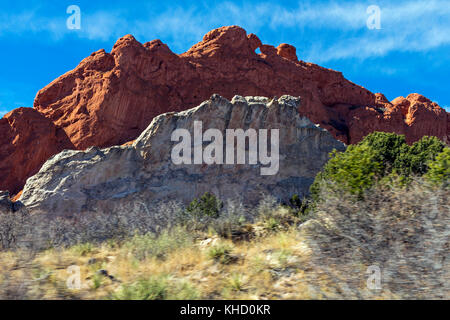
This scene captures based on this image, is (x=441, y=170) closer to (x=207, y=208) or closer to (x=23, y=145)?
(x=207, y=208)

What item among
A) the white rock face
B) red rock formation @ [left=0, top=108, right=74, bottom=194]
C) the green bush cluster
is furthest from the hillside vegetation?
red rock formation @ [left=0, top=108, right=74, bottom=194]

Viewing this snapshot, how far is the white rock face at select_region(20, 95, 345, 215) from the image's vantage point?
28.9 metres

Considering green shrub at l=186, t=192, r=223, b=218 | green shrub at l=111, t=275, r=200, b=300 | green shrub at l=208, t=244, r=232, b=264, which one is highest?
green shrub at l=186, t=192, r=223, b=218

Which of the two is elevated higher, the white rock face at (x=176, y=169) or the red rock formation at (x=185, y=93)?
the red rock formation at (x=185, y=93)

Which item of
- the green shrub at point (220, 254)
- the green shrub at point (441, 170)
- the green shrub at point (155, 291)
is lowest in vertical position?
the green shrub at point (155, 291)

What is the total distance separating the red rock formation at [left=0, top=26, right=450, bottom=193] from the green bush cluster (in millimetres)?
31952

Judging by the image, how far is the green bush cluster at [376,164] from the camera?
6.26 metres

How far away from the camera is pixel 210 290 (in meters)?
4.25

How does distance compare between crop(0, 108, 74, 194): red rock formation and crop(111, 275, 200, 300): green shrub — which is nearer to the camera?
crop(111, 275, 200, 300): green shrub

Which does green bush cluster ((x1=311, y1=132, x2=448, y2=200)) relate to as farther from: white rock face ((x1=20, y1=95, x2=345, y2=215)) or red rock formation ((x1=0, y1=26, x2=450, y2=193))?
red rock formation ((x1=0, y1=26, x2=450, y2=193))

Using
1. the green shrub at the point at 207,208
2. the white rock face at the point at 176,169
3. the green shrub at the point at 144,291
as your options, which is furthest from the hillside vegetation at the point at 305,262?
the white rock face at the point at 176,169

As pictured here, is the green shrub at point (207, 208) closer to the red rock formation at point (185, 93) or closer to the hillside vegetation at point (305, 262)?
the hillside vegetation at point (305, 262)

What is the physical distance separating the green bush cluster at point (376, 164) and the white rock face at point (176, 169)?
1341cm
